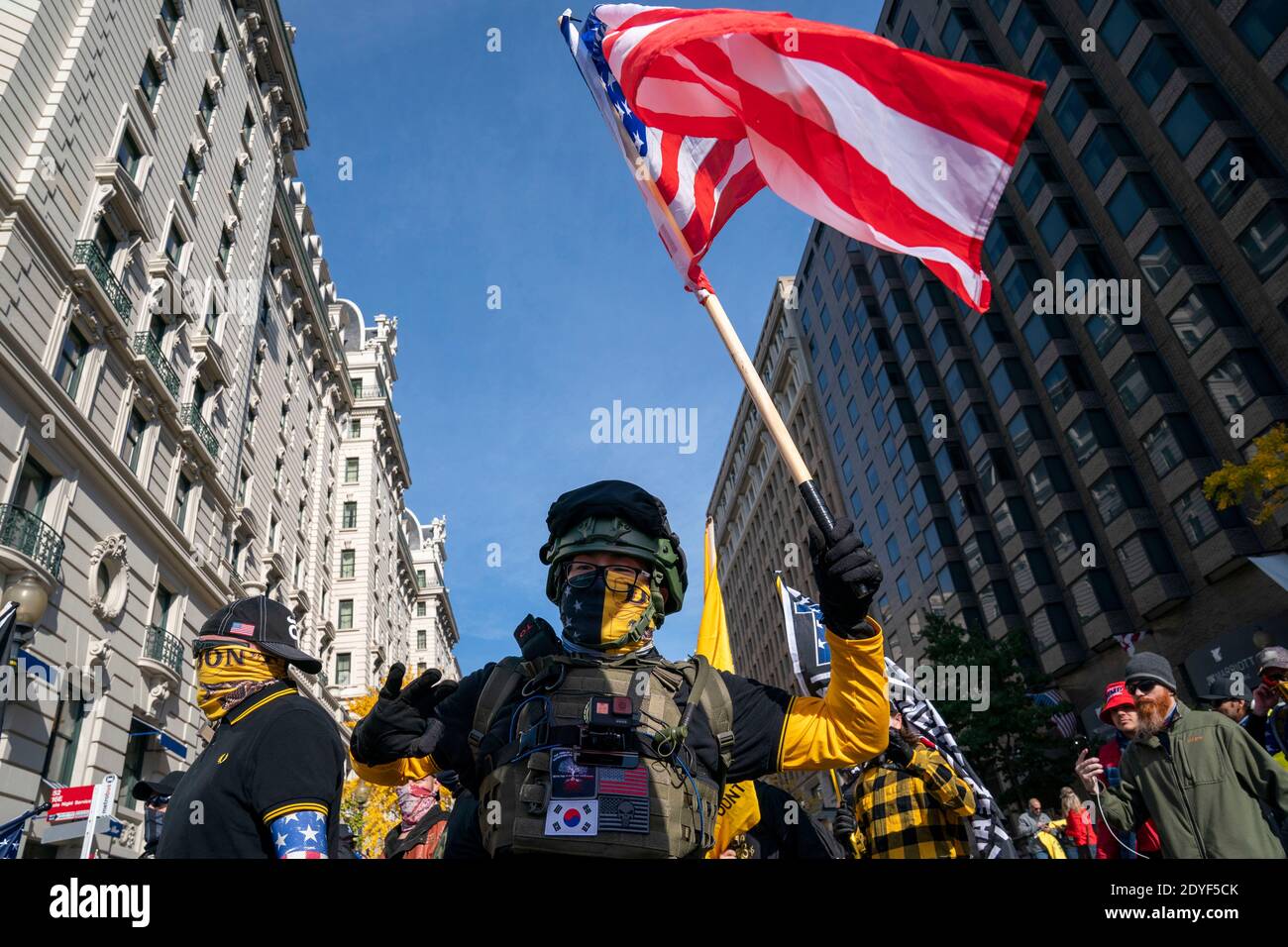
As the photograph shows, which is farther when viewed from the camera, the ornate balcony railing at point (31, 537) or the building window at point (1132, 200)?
the building window at point (1132, 200)

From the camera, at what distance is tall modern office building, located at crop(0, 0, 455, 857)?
14.1 m

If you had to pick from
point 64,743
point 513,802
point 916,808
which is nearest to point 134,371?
point 64,743

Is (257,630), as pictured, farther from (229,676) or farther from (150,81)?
(150,81)

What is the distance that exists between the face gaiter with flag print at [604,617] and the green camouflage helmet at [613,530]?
107 mm

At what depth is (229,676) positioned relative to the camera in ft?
12.1

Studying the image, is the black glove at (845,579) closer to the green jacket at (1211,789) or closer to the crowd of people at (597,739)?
the crowd of people at (597,739)

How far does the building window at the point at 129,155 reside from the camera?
18.4m

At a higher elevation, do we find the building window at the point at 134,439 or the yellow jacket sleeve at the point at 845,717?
the building window at the point at 134,439

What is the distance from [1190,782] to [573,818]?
393 cm

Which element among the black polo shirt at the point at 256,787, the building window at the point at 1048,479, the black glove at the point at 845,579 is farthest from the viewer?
the building window at the point at 1048,479

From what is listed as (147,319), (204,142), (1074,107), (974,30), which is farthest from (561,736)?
(974,30)

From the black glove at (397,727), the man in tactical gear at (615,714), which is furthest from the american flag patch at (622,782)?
the black glove at (397,727)

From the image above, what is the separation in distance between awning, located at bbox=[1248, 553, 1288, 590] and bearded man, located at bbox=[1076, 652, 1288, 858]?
62.2 feet

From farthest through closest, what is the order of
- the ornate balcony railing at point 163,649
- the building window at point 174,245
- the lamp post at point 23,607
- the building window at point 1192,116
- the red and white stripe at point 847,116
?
the building window at point 1192,116
the building window at point 174,245
the ornate balcony railing at point 163,649
the lamp post at point 23,607
the red and white stripe at point 847,116
